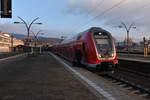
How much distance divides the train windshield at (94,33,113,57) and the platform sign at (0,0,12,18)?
5913 mm

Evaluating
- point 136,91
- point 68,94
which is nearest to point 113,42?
point 136,91

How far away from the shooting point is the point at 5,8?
11.7 m

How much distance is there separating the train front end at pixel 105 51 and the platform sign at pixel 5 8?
581 centimetres

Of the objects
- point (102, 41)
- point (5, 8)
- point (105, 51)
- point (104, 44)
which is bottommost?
point (105, 51)

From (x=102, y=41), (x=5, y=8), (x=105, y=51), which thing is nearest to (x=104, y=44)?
(x=102, y=41)

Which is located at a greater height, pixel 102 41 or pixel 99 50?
pixel 102 41

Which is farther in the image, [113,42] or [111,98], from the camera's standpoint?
[113,42]

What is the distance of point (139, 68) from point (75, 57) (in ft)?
17.2

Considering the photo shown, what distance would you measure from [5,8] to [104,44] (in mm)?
6653

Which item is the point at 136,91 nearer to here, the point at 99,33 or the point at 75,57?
the point at 99,33

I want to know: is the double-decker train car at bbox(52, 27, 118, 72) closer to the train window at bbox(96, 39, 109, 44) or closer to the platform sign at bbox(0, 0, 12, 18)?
the train window at bbox(96, 39, 109, 44)

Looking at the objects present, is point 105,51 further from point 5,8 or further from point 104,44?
point 5,8

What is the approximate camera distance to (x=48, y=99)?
22.0ft

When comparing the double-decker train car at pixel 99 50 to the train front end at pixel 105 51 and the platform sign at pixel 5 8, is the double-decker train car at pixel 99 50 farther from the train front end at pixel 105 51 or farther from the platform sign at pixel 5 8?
the platform sign at pixel 5 8
